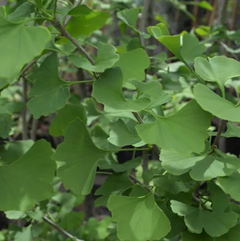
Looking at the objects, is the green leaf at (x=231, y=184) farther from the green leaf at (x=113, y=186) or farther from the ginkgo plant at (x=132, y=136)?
the green leaf at (x=113, y=186)

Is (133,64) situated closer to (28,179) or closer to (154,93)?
(154,93)

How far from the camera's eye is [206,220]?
308 mm

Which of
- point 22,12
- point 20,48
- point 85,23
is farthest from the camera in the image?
point 85,23

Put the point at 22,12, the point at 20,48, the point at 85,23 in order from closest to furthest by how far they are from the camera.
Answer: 1. the point at 20,48
2. the point at 22,12
3. the point at 85,23

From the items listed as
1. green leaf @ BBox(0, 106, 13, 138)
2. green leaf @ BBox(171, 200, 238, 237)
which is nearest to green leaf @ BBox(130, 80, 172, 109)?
green leaf @ BBox(171, 200, 238, 237)

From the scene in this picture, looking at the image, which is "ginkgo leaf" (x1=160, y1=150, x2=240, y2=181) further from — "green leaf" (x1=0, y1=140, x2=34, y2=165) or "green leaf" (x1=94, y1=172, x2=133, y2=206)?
"green leaf" (x1=0, y1=140, x2=34, y2=165)

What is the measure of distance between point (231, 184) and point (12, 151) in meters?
0.32

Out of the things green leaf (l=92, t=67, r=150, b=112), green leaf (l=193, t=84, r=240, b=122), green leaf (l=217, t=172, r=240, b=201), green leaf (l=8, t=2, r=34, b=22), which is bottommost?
green leaf (l=217, t=172, r=240, b=201)

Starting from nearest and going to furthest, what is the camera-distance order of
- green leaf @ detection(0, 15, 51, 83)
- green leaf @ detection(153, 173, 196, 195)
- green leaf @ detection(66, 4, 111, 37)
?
green leaf @ detection(0, 15, 51, 83)
green leaf @ detection(153, 173, 196, 195)
green leaf @ detection(66, 4, 111, 37)

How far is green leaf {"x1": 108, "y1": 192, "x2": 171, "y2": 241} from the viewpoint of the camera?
29 cm

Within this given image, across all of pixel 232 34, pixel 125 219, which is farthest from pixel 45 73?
pixel 232 34

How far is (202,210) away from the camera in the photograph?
32cm

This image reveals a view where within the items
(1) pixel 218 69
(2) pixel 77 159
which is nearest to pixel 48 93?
(2) pixel 77 159

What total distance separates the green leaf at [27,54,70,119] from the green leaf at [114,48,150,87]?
2.6 inches
